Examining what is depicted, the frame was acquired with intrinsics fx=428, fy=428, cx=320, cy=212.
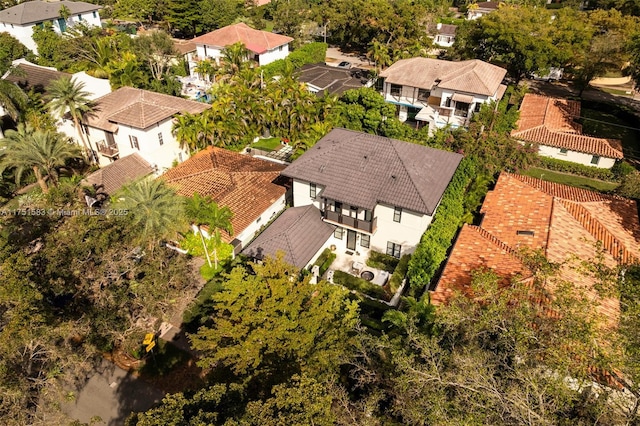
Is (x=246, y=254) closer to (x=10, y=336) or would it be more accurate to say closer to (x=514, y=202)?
(x=10, y=336)

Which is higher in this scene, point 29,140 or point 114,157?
point 29,140

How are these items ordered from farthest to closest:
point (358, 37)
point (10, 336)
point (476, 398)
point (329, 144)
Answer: point (358, 37), point (329, 144), point (10, 336), point (476, 398)

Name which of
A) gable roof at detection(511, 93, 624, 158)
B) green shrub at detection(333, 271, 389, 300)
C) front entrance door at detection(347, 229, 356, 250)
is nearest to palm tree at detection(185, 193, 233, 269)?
green shrub at detection(333, 271, 389, 300)

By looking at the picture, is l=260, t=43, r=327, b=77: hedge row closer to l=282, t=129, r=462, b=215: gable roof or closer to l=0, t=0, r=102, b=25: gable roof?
l=282, t=129, r=462, b=215: gable roof

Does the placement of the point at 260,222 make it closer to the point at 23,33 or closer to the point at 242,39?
the point at 242,39

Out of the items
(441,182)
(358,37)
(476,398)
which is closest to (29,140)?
(441,182)

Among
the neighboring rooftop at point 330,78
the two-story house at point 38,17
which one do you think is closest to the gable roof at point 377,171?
the neighboring rooftop at point 330,78
